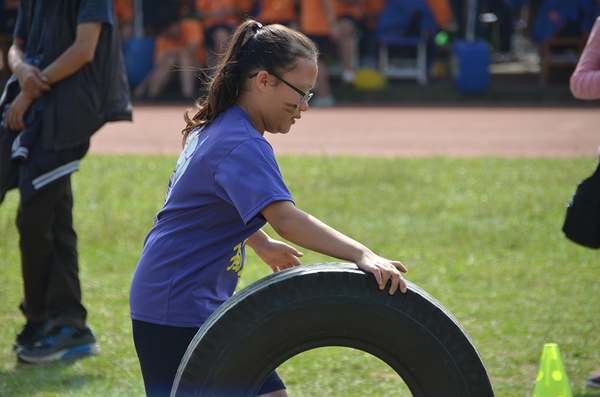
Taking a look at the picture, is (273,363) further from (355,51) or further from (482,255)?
(355,51)

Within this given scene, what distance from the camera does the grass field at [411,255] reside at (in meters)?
3.32

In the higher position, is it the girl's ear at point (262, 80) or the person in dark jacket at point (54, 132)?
the girl's ear at point (262, 80)

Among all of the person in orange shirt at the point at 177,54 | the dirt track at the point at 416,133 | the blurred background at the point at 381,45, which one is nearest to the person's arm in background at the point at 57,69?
the dirt track at the point at 416,133

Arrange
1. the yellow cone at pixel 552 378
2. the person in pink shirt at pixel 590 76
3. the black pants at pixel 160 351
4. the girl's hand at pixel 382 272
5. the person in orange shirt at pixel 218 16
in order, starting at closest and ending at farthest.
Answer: the girl's hand at pixel 382 272 → the black pants at pixel 160 351 → the yellow cone at pixel 552 378 → the person in pink shirt at pixel 590 76 → the person in orange shirt at pixel 218 16

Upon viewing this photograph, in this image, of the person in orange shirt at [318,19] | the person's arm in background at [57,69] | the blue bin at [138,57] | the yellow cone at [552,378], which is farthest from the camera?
the blue bin at [138,57]

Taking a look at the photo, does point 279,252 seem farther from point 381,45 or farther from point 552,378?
point 381,45

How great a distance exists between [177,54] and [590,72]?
10.2m

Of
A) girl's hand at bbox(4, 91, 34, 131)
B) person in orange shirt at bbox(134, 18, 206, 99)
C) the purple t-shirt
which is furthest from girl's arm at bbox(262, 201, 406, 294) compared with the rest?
person in orange shirt at bbox(134, 18, 206, 99)

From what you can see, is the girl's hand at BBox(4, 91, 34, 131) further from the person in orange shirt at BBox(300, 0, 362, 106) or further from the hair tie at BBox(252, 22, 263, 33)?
the person in orange shirt at BBox(300, 0, 362, 106)

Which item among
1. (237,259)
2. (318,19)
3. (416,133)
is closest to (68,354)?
(237,259)

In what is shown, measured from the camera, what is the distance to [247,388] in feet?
6.37

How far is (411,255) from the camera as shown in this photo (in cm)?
507

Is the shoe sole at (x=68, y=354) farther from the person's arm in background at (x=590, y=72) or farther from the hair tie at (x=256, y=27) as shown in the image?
the person's arm in background at (x=590, y=72)

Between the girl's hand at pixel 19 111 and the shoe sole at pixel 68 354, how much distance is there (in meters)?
1.14
